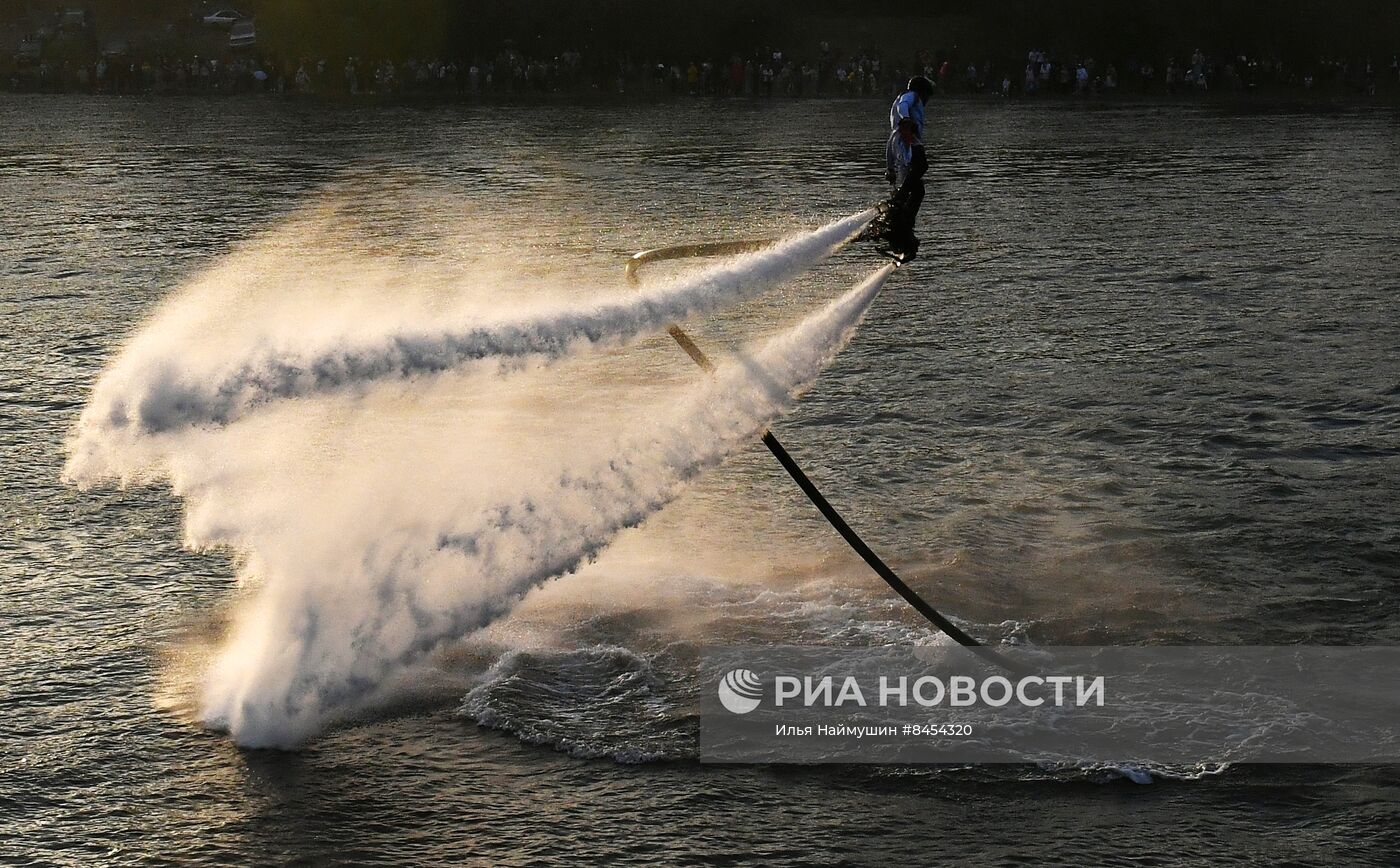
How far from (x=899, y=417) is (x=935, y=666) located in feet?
34.0

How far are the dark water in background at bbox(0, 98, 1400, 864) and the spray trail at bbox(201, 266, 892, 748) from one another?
1.76ft

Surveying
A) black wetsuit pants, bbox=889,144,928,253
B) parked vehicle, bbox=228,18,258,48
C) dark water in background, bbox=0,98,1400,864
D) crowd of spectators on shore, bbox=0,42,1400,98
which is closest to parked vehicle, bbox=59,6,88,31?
parked vehicle, bbox=228,18,258,48

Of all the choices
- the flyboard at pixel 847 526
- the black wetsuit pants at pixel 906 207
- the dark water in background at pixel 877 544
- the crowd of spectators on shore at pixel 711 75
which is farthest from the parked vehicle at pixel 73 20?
the black wetsuit pants at pixel 906 207

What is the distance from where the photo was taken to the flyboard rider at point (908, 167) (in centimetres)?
1830

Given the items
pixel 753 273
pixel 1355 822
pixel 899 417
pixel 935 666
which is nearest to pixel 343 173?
pixel 899 417

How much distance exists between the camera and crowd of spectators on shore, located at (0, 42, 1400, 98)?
8719 cm

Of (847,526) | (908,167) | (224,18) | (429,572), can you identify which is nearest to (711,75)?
(224,18)

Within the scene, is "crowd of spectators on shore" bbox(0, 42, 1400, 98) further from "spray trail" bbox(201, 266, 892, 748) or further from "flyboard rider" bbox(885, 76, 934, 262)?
"spray trail" bbox(201, 266, 892, 748)

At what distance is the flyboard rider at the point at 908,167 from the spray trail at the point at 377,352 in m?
0.84

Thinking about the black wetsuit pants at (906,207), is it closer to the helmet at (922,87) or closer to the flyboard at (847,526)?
the flyboard at (847,526)

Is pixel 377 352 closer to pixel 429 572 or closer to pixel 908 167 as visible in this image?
pixel 429 572

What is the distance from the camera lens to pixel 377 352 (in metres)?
17.1

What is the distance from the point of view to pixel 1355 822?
14.5 metres

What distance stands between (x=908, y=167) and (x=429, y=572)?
654cm
